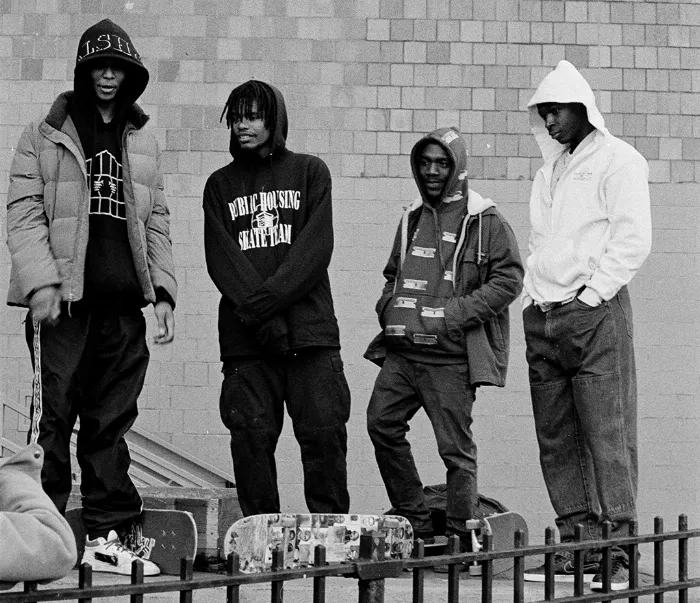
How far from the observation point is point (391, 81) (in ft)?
27.1

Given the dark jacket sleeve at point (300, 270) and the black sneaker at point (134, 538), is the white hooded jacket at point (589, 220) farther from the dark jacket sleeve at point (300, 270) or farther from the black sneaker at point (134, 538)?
the black sneaker at point (134, 538)

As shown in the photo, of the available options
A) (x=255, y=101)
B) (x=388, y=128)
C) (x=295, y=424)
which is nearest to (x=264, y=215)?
(x=255, y=101)

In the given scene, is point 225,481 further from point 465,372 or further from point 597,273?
point 597,273

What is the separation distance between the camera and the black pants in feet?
15.9

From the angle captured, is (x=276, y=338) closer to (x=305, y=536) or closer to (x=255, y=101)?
(x=305, y=536)

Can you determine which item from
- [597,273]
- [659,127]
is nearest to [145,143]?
[597,273]

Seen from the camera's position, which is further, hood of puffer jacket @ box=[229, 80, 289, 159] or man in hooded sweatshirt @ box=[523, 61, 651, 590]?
hood of puffer jacket @ box=[229, 80, 289, 159]

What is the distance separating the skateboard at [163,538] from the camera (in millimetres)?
4906

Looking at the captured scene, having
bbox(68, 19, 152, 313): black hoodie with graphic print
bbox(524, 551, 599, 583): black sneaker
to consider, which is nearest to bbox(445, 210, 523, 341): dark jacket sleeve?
bbox(524, 551, 599, 583): black sneaker

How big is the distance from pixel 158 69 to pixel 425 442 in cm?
287

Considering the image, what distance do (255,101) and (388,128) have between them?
2779mm

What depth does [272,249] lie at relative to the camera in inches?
214

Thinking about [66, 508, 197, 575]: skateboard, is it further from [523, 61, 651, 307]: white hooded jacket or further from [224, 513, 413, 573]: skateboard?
[523, 61, 651, 307]: white hooded jacket

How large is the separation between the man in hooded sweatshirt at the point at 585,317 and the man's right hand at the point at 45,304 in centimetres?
189
